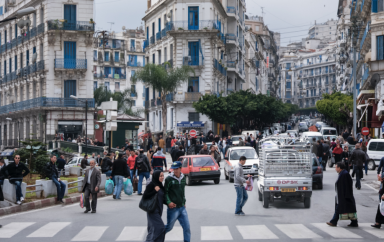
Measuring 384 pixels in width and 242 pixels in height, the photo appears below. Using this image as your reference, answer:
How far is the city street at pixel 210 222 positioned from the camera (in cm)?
1203

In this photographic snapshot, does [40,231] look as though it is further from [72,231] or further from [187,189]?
[187,189]

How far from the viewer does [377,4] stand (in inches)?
1622

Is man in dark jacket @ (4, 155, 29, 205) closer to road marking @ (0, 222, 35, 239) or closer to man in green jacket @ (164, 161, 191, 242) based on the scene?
road marking @ (0, 222, 35, 239)

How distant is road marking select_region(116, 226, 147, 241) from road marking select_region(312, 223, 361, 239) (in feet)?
14.0

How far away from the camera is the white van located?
3069 cm

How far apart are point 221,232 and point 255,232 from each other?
786 mm

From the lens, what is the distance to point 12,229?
525 inches

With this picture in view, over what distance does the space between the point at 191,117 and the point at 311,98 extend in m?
142

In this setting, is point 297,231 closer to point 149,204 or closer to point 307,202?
point 307,202

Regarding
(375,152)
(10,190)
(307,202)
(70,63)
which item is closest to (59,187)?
(10,190)

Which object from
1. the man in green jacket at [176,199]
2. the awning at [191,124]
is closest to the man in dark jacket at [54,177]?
the man in green jacket at [176,199]

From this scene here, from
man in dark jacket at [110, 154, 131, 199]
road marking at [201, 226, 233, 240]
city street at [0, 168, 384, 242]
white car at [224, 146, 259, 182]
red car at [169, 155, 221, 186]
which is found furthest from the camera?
white car at [224, 146, 259, 182]

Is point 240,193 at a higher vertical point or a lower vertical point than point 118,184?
higher

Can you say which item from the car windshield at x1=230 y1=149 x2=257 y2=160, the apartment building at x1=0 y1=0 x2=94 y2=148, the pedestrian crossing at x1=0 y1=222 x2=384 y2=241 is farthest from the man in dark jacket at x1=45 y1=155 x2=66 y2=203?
the apartment building at x1=0 y1=0 x2=94 y2=148
